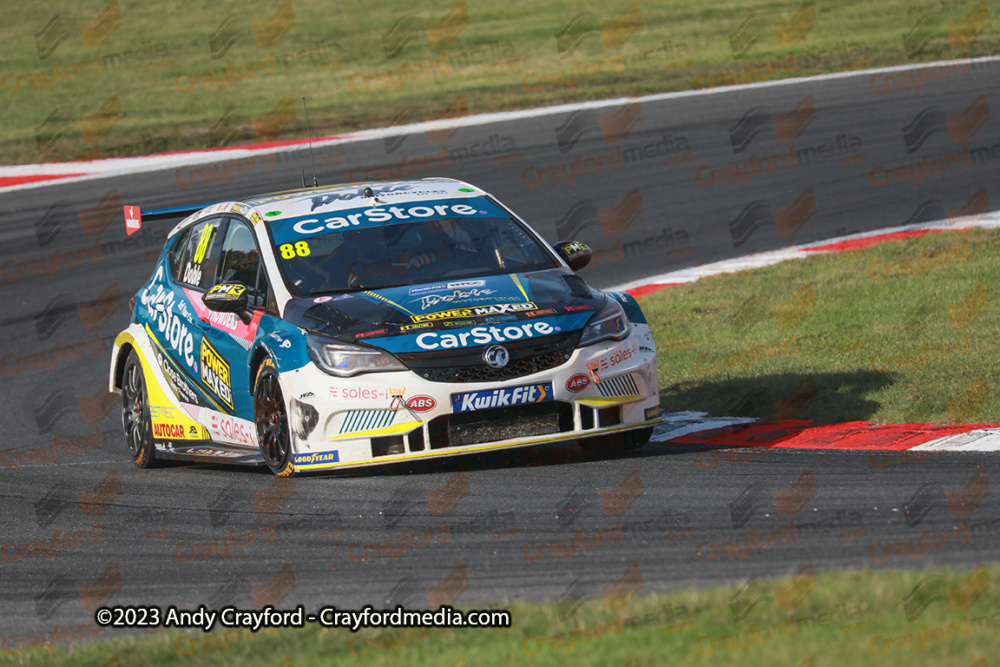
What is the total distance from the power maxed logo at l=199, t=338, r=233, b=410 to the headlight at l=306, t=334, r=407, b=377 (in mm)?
963

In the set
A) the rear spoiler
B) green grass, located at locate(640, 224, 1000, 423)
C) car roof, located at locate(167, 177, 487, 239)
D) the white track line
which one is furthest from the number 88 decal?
the white track line

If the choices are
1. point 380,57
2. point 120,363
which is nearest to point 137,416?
point 120,363

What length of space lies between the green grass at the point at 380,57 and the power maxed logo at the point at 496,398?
629 inches

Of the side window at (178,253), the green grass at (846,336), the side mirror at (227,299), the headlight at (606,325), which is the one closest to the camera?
the headlight at (606,325)

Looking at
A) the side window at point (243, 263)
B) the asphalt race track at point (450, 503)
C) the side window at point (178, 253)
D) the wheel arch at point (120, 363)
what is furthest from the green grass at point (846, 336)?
the wheel arch at point (120, 363)

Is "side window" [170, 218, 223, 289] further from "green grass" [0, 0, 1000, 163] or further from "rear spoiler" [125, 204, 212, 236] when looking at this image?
"green grass" [0, 0, 1000, 163]

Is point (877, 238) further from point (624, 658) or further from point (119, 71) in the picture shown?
point (119, 71)

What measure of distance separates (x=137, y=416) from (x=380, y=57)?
26.2 meters

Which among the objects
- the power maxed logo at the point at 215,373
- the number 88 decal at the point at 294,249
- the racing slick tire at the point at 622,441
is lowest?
the racing slick tire at the point at 622,441

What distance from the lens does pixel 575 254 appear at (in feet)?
26.6

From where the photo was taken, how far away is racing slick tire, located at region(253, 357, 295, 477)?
7.16m

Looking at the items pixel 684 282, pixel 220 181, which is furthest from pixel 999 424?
pixel 220 181

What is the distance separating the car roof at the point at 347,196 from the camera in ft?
26.7

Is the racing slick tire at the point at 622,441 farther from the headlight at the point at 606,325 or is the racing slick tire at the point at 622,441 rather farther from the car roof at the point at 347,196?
the car roof at the point at 347,196
